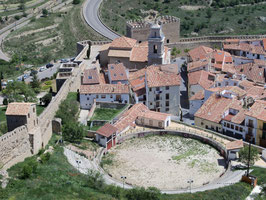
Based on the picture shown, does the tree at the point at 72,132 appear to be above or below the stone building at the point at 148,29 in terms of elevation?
below

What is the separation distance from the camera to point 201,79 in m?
72.6

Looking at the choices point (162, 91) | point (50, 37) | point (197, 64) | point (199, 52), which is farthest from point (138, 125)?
point (50, 37)

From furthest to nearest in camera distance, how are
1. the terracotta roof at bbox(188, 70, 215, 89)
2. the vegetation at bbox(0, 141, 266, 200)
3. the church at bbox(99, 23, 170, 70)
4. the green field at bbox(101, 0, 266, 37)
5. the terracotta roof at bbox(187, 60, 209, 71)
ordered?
the green field at bbox(101, 0, 266, 37), the terracotta roof at bbox(187, 60, 209, 71), the terracotta roof at bbox(188, 70, 215, 89), the church at bbox(99, 23, 170, 70), the vegetation at bbox(0, 141, 266, 200)

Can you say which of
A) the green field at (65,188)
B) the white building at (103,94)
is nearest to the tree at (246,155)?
the green field at (65,188)

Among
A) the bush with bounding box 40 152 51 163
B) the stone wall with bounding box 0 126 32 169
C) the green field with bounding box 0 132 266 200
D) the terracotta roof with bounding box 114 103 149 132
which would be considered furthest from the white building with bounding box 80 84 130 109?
the bush with bounding box 40 152 51 163

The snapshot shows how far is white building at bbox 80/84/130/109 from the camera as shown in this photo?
62.8 metres

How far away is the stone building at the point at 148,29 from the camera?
3236 inches

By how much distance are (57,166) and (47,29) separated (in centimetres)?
7250

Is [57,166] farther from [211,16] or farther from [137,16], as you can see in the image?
[211,16]

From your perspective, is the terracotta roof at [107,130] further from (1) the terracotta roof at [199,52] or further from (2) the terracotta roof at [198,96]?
(1) the terracotta roof at [199,52]

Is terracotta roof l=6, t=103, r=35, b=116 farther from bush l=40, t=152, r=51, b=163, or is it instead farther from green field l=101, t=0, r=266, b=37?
green field l=101, t=0, r=266, b=37

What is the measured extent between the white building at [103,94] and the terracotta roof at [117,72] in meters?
3.19

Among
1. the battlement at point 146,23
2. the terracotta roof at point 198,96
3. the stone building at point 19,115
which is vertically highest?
the battlement at point 146,23

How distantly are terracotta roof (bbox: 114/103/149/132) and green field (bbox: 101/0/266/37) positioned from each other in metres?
47.5
